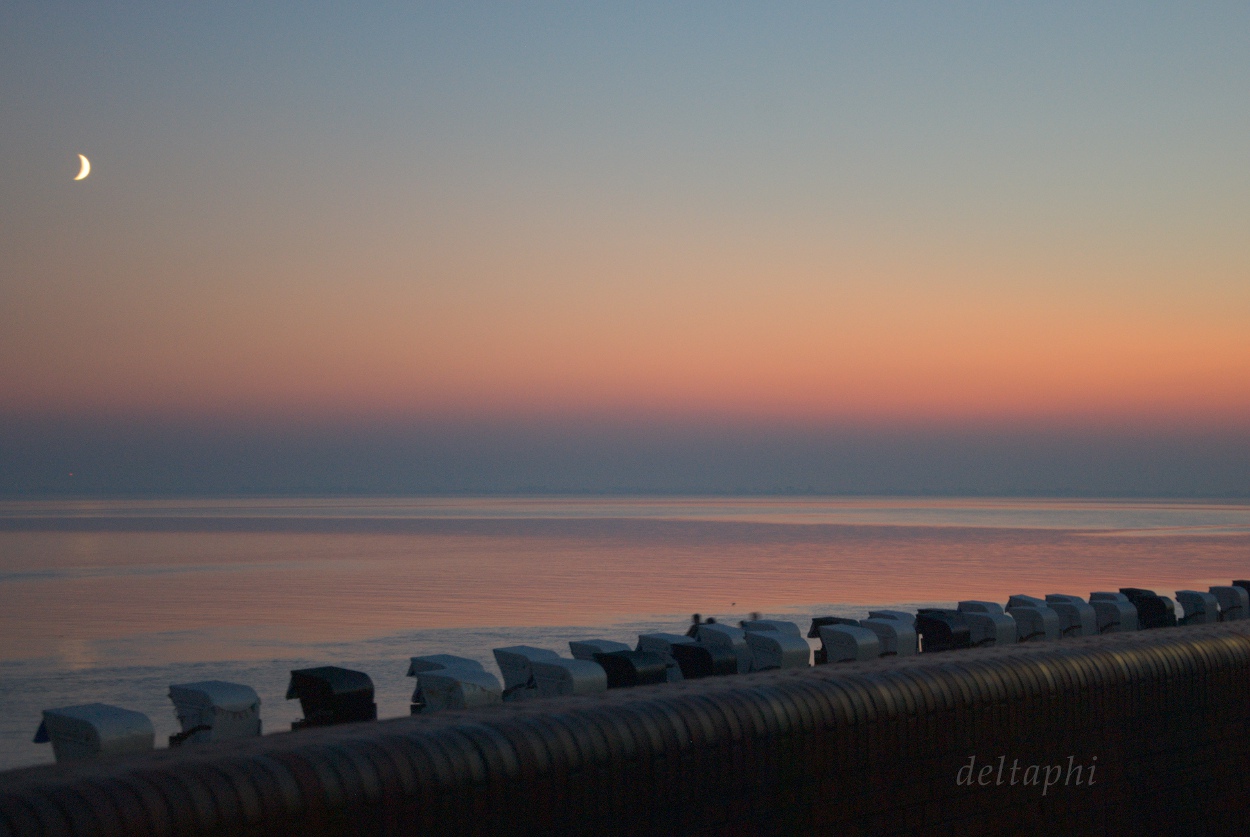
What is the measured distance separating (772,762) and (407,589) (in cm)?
3477

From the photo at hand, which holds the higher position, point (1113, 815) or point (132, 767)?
point (132, 767)

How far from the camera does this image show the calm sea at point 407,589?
24016mm

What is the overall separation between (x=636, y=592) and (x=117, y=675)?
743 inches

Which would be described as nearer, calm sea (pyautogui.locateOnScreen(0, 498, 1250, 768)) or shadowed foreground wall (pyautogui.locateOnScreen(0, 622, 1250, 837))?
shadowed foreground wall (pyautogui.locateOnScreen(0, 622, 1250, 837))

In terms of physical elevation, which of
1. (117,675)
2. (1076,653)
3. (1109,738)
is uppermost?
(1076,653)

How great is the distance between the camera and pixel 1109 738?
30.7 feet

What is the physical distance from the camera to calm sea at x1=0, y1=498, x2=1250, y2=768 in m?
24.0

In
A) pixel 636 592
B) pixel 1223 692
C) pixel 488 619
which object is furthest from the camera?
pixel 636 592

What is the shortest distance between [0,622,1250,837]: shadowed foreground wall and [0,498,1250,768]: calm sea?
11.1 meters

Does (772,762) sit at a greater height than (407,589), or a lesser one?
greater

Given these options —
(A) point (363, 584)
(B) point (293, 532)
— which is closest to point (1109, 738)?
(A) point (363, 584)

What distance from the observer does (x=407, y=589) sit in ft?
135

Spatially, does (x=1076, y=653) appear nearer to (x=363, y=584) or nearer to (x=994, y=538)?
(x=363, y=584)

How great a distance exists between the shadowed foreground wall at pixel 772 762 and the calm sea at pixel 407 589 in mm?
11141
